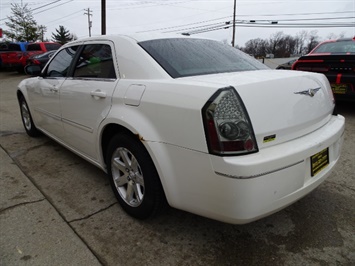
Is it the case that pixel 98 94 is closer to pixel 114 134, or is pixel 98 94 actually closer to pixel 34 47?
pixel 114 134

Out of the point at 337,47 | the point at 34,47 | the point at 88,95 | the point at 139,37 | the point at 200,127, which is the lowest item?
the point at 200,127

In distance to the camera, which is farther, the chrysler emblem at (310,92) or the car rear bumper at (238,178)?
the chrysler emblem at (310,92)

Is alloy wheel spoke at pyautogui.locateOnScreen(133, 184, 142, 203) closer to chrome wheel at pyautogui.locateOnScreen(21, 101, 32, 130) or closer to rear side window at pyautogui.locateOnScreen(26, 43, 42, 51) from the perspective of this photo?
chrome wheel at pyautogui.locateOnScreen(21, 101, 32, 130)

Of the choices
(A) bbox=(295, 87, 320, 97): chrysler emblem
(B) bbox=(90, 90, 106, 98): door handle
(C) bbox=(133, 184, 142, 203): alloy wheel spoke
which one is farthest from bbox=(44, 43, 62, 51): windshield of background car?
(A) bbox=(295, 87, 320, 97): chrysler emblem

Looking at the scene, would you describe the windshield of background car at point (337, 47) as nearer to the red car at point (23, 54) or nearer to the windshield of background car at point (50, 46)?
the windshield of background car at point (50, 46)

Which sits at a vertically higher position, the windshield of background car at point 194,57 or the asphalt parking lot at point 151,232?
the windshield of background car at point 194,57

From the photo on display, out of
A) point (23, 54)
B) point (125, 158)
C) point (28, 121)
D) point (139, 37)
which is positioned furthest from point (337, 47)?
point (23, 54)

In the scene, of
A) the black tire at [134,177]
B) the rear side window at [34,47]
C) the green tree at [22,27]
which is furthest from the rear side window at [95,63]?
the green tree at [22,27]

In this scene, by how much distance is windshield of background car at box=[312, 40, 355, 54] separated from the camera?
18.2 feet

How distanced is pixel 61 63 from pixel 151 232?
7.56 ft

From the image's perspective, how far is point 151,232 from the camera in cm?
214

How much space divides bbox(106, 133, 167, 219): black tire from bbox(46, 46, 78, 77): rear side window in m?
1.32

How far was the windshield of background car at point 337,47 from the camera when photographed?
219 inches

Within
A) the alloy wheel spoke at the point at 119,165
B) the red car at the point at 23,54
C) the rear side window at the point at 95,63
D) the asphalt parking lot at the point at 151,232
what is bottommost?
the asphalt parking lot at the point at 151,232
